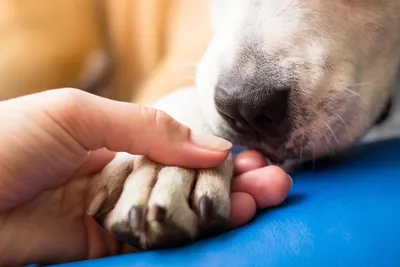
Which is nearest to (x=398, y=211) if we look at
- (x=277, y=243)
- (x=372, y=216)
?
(x=372, y=216)

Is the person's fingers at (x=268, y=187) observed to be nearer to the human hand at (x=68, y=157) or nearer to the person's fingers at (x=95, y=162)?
the human hand at (x=68, y=157)

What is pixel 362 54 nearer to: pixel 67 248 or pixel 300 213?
pixel 300 213

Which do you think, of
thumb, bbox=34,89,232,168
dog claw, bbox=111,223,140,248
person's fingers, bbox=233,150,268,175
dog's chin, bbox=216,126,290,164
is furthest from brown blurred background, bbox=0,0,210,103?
dog claw, bbox=111,223,140,248

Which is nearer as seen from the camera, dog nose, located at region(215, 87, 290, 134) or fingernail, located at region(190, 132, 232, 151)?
fingernail, located at region(190, 132, 232, 151)

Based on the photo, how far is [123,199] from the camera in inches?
31.1

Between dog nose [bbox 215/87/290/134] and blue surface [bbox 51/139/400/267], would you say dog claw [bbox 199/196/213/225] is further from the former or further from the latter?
dog nose [bbox 215/87/290/134]

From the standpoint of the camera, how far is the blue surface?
2.24ft

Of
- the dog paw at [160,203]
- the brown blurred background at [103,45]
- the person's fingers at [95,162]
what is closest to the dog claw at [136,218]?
the dog paw at [160,203]

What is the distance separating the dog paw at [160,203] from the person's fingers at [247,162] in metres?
0.07

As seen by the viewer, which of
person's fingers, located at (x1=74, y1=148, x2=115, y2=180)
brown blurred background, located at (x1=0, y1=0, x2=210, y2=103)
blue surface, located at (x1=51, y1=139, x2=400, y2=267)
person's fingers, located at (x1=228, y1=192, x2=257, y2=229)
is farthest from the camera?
brown blurred background, located at (x1=0, y1=0, x2=210, y2=103)

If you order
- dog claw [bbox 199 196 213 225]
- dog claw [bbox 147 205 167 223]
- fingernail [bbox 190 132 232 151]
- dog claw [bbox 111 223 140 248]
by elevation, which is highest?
fingernail [bbox 190 132 232 151]

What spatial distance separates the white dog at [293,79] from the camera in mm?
974

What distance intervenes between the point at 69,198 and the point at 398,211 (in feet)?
1.49

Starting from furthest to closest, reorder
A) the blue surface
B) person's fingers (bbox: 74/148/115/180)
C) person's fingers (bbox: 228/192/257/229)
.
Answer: person's fingers (bbox: 74/148/115/180), person's fingers (bbox: 228/192/257/229), the blue surface
